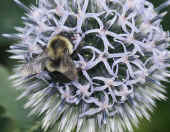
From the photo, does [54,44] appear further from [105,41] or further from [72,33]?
[105,41]

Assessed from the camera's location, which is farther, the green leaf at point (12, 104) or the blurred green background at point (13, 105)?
the green leaf at point (12, 104)

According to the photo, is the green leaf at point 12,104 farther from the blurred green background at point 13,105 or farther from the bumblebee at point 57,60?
the bumblebee at point 57,60

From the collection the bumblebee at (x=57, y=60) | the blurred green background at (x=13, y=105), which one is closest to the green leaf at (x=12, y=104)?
the blurred green background at (x=13, y=105)

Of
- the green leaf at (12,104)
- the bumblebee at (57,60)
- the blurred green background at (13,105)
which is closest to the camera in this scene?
the bumblebee at (57,60)

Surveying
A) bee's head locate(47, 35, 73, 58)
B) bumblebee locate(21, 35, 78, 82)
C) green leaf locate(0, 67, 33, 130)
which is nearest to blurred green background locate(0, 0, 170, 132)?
green leaf locate(0, 67, 33, 130)

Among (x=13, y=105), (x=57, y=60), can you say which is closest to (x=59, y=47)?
(x=57, y=60)

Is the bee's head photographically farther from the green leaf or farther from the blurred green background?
the green leaf

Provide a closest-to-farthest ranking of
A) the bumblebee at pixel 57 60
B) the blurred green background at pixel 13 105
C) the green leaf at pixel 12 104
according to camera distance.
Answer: the bumblebee at pixel 57 60
the blurred green background at pixel 13 105
the green leaf at pixel 12 104
